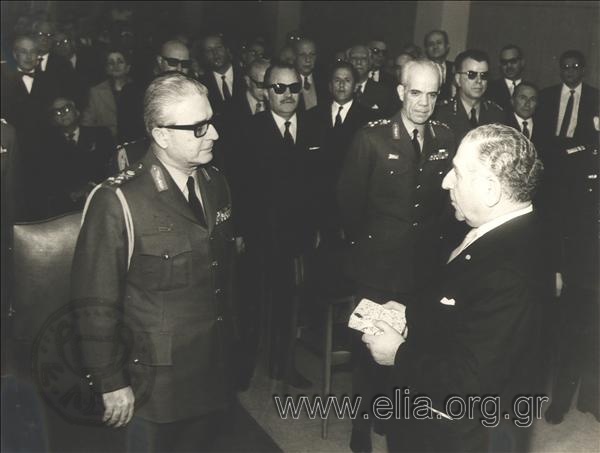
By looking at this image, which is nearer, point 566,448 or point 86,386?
point 86,386

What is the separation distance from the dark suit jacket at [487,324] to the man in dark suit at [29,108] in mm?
2889

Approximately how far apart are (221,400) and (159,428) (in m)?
0.22

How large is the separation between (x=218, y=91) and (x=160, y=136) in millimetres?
3537

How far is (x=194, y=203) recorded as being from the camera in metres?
2.36

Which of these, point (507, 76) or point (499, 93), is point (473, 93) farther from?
point (507, 76)

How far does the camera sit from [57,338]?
244 centimetres

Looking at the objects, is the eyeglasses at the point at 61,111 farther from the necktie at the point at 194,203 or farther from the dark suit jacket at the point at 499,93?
the dark suit jacket at the point at 499,93

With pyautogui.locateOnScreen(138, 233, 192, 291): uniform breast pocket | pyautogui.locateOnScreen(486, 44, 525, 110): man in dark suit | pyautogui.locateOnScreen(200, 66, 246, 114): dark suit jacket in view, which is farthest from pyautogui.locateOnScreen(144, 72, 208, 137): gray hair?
pyautogui.locateOnScreen(486, 44, 525, 110): man in dark suit

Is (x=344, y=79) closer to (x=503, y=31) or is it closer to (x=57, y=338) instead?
(x=57, y=338)

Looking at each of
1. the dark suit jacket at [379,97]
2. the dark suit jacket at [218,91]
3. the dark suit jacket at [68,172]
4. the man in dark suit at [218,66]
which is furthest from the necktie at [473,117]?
the dark suit jacket at [68,172]

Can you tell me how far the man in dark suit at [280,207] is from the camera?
4.18 m

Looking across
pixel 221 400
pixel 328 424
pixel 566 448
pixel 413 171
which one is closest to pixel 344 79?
pixel 413 171

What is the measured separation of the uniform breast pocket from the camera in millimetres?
2215

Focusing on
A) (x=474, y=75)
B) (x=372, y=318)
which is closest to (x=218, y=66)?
(x=474, y=75)
